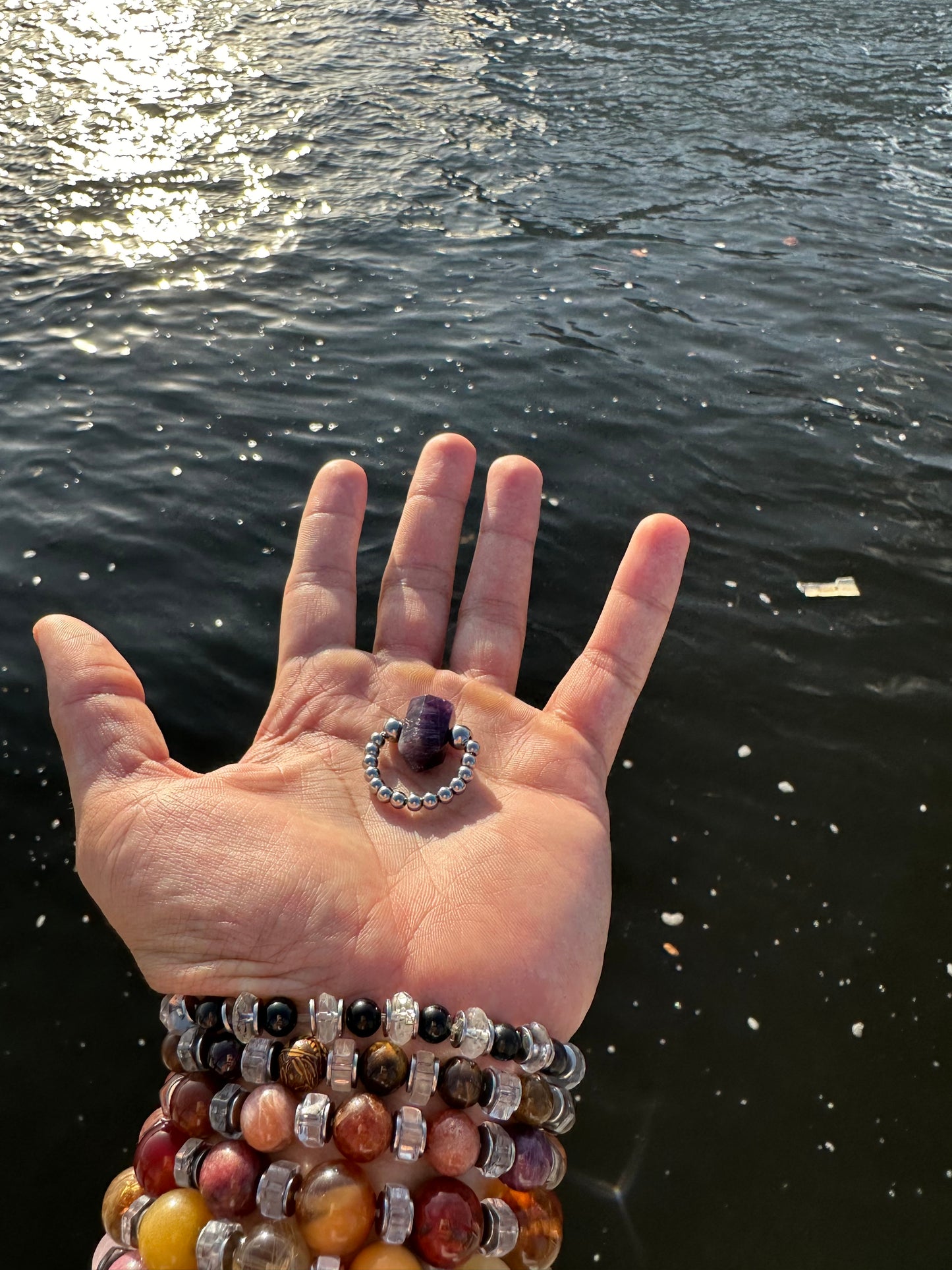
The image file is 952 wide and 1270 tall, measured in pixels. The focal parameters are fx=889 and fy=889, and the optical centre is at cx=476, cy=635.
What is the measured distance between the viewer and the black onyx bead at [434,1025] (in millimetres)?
1781

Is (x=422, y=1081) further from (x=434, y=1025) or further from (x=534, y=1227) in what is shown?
(x=534, y=1227)

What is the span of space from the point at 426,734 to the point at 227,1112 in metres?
0.95

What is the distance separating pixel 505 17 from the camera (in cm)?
923

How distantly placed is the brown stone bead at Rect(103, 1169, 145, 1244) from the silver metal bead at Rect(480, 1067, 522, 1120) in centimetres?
73

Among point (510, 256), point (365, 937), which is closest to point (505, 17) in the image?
point (510, 256)

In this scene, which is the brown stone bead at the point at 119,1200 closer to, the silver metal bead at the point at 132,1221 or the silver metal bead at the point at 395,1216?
the silver metal bead at the point at 132,1221

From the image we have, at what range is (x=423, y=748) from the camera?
7.59 ft

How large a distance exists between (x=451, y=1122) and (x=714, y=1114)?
910mm

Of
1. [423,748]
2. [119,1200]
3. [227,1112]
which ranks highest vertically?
[423,748]

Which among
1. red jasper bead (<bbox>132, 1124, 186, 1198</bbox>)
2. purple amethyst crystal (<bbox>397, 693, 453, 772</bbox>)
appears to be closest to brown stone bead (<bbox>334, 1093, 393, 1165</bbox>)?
red jasper bead (<bbox>132, 1124, 186, 1198</bbox>)

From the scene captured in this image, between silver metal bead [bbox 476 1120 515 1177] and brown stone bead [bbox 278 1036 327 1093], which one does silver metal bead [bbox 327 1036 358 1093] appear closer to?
brown stone bead [bbox 278 1036 327 1093]

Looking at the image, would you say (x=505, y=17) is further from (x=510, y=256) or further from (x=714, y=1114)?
(x=714, y=1114)

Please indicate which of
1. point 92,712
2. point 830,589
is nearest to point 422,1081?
point 92,712

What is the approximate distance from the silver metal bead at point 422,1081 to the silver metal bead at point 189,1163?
42cm
